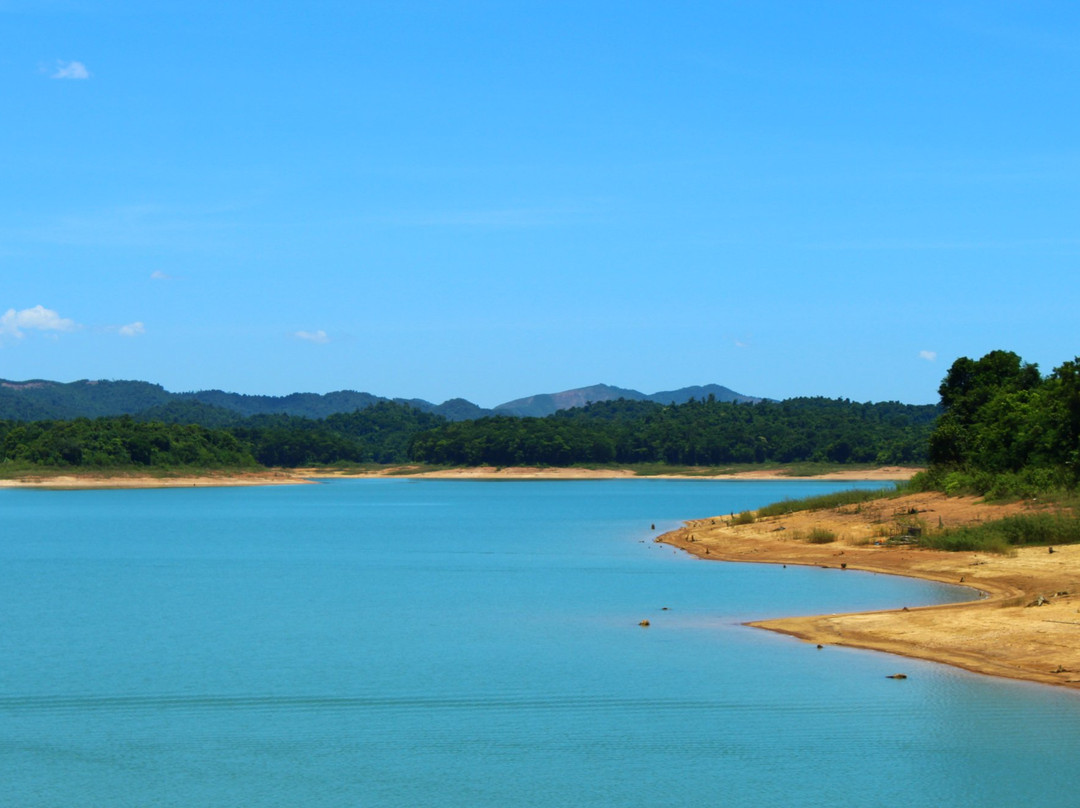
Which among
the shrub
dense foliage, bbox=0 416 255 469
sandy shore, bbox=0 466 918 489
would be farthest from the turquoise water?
dense foliage, bbox=0 416 255 469

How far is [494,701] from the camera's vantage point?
19234 millimetres

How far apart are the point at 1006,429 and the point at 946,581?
1823 centimetres

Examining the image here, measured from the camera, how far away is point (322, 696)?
1967cm

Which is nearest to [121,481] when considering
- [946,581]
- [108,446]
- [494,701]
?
[108,446]

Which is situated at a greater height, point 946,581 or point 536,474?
point 536,474

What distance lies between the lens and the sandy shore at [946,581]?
2072 cm

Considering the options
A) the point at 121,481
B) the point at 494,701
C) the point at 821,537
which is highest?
the point at 821,537

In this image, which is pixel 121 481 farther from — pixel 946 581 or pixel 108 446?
pixel 946 581

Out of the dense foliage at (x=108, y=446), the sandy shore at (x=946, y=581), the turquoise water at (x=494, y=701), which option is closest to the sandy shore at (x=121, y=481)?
the dense foliage at (x=108, y=446)

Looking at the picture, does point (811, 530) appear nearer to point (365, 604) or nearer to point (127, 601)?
point (365, 604)

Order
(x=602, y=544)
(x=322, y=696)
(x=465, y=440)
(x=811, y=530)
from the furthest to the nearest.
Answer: (x=465, y=440) → (x=602, y=544) → (x=811, y=530) → (x=322, y=696)

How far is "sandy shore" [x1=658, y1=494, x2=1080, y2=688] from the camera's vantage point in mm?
20719

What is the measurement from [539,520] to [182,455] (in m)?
90.7

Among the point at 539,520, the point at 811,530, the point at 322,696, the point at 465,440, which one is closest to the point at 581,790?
the point at 322,696
